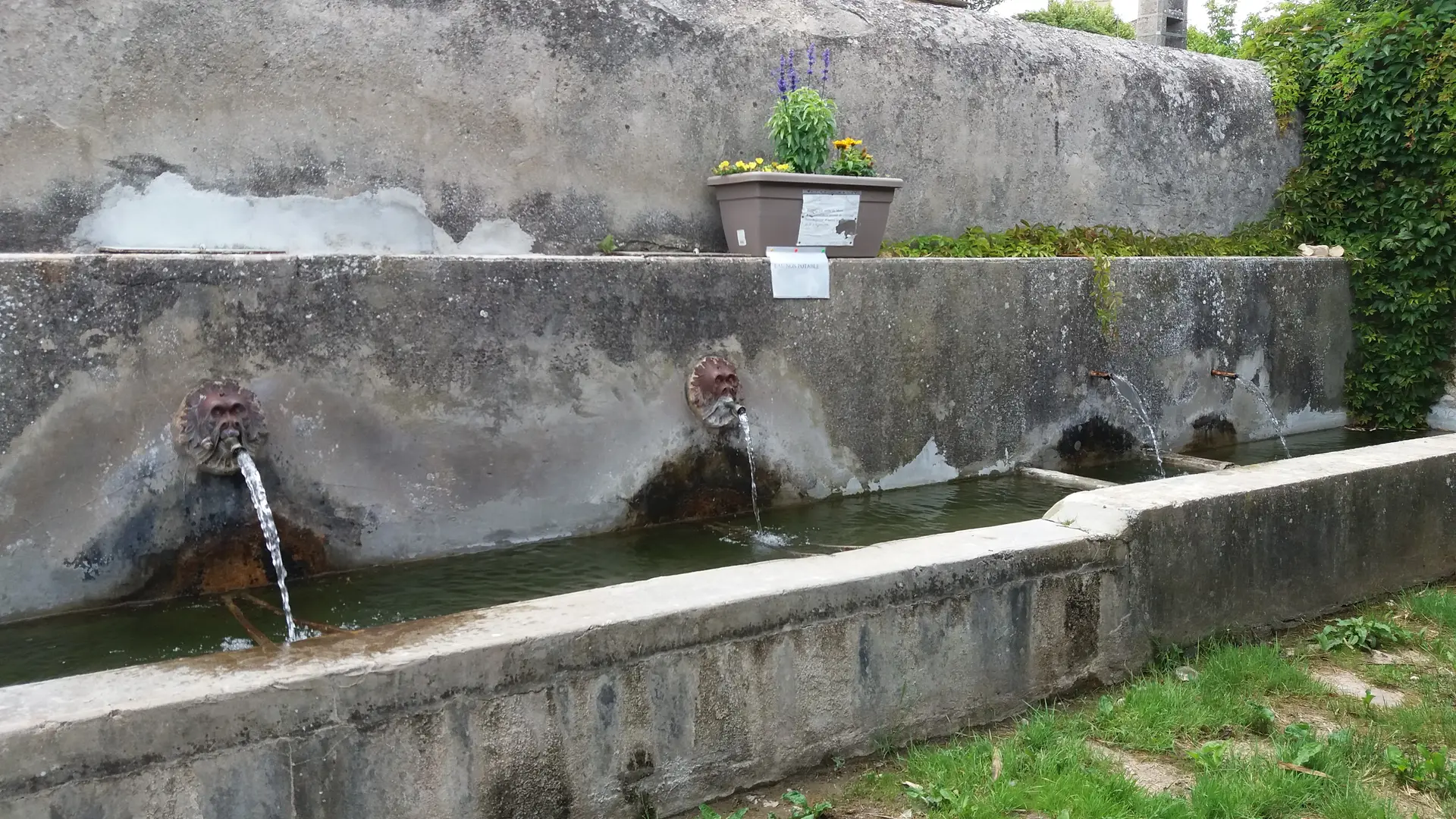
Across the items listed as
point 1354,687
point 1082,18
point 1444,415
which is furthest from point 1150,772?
point 1082,18

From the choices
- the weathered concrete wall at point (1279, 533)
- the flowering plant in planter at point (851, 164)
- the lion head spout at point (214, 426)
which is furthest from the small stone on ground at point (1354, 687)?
the lion head spout at point (214, 426)

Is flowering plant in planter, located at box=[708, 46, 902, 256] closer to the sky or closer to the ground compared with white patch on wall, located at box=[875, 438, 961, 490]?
closer to the sky

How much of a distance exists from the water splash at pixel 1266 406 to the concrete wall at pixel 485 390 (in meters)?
0.91

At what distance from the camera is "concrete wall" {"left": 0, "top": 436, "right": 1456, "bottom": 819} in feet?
6.43

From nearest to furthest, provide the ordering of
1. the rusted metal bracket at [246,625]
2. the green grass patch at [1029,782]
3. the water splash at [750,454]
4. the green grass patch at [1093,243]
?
the green grass patch at [1029,782], the rusted metal bracket at [246,625], the water splash at [750,454], the green grass patch at [1093,243]

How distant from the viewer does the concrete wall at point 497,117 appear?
12.2ft

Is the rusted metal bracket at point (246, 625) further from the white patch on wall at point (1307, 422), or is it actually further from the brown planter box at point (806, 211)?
the white patch on wall at point (1307, 422)

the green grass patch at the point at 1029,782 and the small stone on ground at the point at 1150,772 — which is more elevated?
the green grass patch at the point at 1029,782

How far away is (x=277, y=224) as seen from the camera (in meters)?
4.02

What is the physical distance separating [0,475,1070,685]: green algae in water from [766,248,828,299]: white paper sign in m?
0.86

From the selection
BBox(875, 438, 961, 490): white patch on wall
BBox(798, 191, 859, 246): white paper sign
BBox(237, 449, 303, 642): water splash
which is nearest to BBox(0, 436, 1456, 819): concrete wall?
BBox(237, 449, 303, 642): water splash

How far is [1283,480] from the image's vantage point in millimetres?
3602

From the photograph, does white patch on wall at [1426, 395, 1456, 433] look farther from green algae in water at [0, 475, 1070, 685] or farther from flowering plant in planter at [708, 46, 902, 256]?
flowering plant in planter at [708, 46, 902, 256]

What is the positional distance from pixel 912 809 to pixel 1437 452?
9.45 ft
